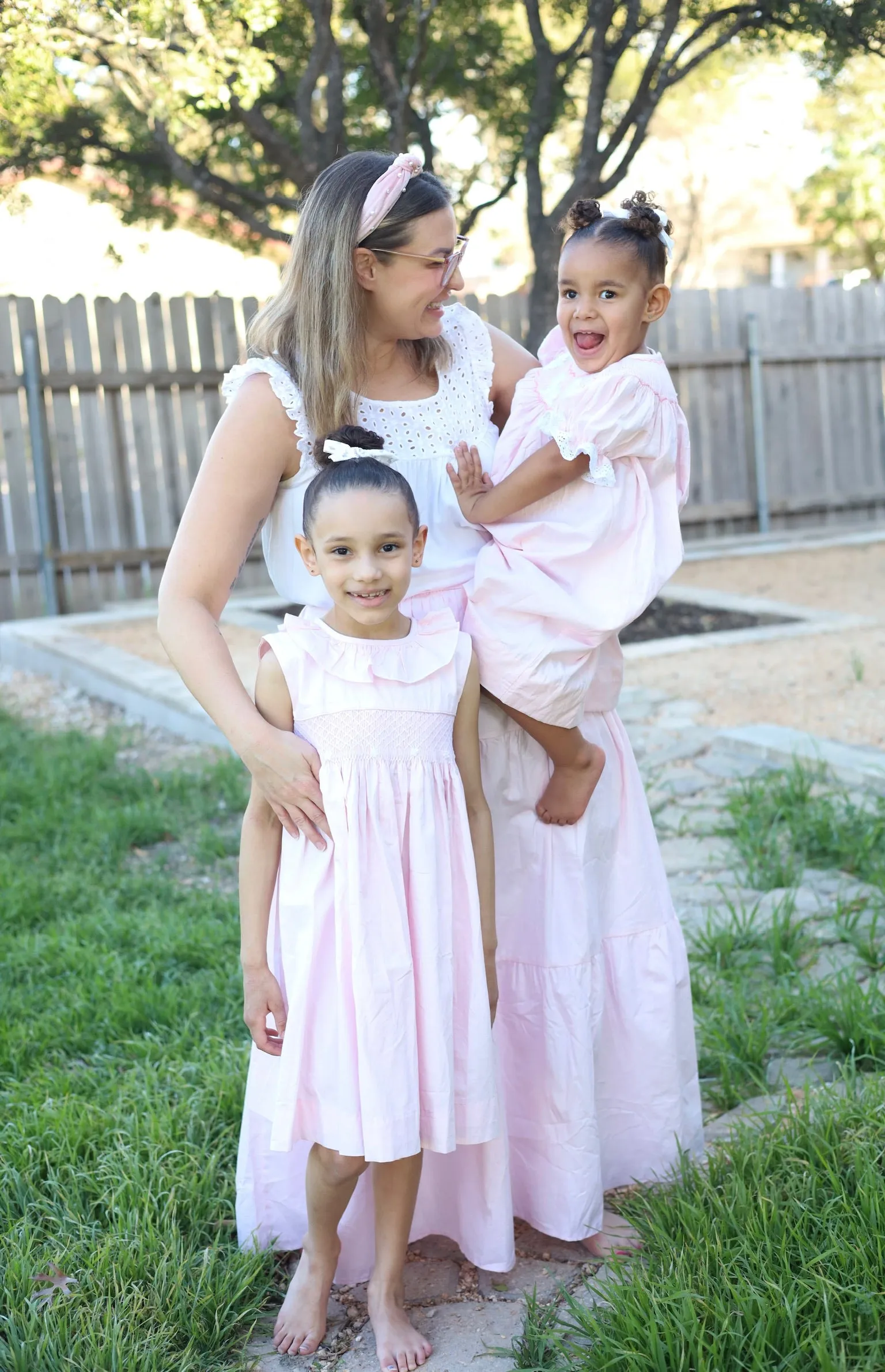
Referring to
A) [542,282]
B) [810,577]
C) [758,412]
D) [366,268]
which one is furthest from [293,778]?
[758,412]

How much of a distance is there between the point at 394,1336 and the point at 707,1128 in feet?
2.88

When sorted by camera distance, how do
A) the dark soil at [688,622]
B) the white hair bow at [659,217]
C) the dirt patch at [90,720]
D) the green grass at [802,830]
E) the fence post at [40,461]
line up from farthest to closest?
the fence post at [40,461] → the dark soil at [688,622] → the dirt patch at [90,720] → the green grass at [802,830] → the white hair bow at [659,217]

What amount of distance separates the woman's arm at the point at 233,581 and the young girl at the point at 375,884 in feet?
0.17

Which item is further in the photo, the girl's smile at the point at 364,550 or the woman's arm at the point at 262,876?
the woman's arm at the point at 262,876

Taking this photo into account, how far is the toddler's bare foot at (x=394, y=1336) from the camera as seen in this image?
2.07m

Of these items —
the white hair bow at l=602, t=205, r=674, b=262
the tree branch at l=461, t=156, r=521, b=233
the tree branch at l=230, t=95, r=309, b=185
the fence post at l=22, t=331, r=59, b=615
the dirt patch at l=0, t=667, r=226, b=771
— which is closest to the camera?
the white hair bow at l=602, t=205, r=674, b=262

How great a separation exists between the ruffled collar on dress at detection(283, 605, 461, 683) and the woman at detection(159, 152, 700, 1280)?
0.13 meters

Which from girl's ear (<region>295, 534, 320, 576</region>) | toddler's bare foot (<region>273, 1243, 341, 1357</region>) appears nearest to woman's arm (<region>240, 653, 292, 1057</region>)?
girl's ear (<region>295, 534, 320, 576</region>)

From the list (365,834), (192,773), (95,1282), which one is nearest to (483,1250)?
(95,1282)

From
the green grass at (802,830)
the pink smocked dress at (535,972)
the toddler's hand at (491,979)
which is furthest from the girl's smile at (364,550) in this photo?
the green grass at (802,830)

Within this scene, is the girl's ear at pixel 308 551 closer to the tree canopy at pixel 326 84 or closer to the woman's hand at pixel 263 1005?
the woman's hand at pixel 263 1005

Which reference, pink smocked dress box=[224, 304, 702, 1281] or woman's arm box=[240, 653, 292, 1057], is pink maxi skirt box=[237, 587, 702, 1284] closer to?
pink smocked dress box=[224, 304, 702, 1281]

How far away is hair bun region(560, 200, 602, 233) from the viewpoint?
2.29m

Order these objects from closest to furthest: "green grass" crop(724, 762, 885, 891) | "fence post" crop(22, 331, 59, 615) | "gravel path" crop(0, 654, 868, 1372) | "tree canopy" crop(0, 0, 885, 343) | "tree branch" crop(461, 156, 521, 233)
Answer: "gravel path" crop(0, 654, 868, 1372)
"green grass" crop(724, 762, 885, 891)
"tree canopy" crop(0, 0, 885, 343)
"tree branch" crop(461, 156, 521, 233)
"fence post" crop(22, 331, 59, 615)
